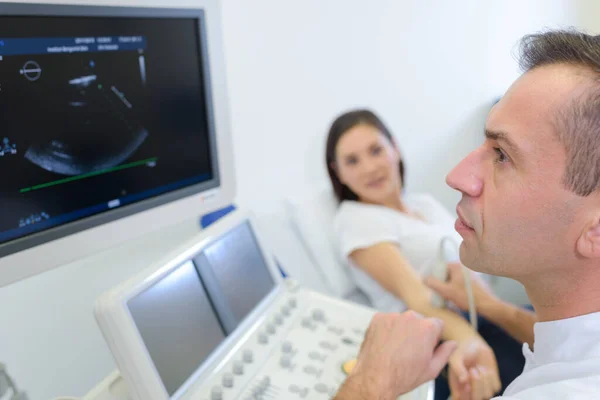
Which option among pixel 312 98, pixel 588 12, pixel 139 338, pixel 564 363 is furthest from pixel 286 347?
pixel 588 12

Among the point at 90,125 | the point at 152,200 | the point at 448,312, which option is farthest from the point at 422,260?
the point at 90,125

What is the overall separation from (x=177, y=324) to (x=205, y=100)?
43 cm

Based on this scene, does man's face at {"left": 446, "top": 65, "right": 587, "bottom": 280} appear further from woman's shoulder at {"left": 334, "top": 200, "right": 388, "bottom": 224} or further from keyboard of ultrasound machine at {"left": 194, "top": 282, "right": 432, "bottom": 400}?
woman's shoulder at {"left": 334, "top": 200, "right": 388, "bottom": 224}

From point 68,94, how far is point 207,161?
316 mm

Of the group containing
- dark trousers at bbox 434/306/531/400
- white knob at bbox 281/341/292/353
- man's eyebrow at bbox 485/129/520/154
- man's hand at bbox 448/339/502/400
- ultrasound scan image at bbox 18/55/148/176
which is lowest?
dark trousers at bbox 434/306/531/400

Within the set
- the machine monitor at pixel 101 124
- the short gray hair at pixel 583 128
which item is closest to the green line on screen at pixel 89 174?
the machine monitor at pixel 101 124

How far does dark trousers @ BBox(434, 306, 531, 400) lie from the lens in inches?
49.4

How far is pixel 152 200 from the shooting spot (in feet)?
2.89

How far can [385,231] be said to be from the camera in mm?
1421

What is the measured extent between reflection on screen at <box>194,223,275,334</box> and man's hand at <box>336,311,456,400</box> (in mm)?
238

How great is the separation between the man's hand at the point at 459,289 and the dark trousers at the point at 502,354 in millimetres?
107

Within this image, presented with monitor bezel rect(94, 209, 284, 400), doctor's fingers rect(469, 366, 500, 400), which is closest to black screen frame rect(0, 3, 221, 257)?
monitor bezel rect(94, 209, 284, 400)

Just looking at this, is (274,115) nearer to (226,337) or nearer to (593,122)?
(226,337)

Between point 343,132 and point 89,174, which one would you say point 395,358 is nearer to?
point 89,174
